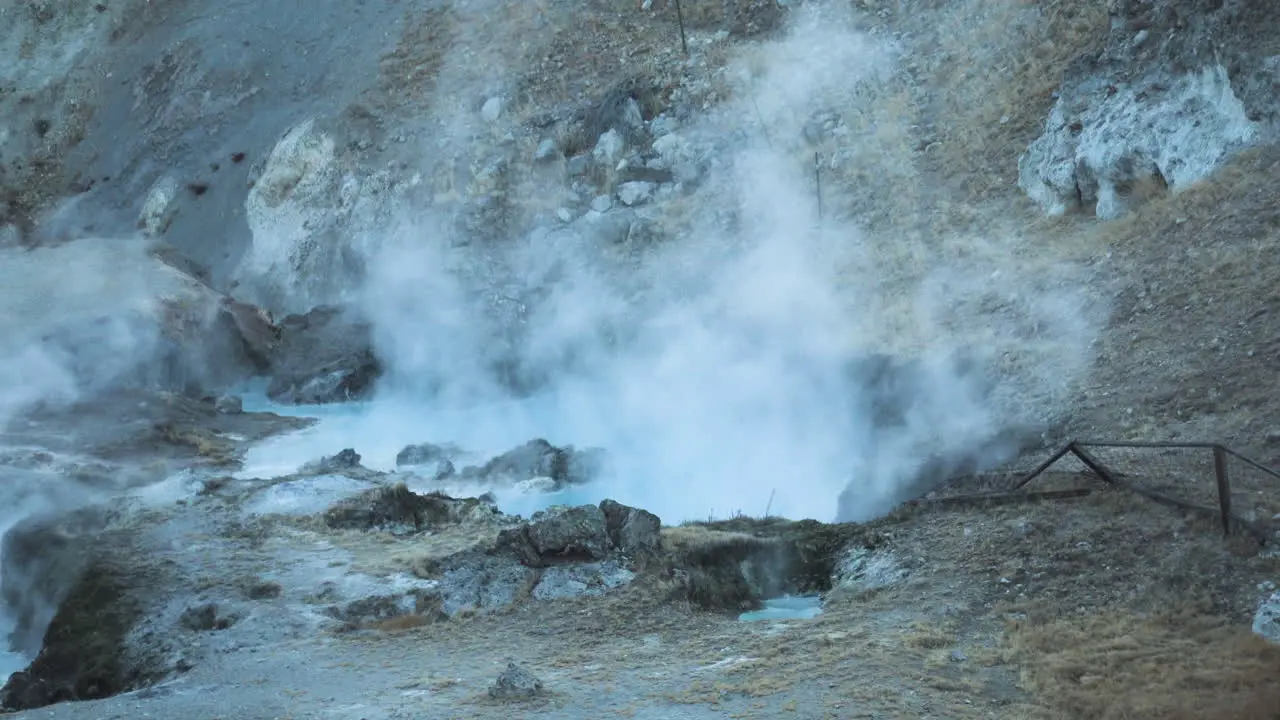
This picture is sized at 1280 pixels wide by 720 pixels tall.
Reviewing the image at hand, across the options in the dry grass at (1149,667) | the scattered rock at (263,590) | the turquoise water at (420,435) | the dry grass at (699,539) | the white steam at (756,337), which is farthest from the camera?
the turquoise water at (420,435)

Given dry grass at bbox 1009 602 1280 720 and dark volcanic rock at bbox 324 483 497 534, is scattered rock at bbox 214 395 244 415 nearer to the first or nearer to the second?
dark volcanic rock at bbox 324 483 497 534

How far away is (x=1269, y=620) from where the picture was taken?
909 centimetres

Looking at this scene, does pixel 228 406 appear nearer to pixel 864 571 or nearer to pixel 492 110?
pixel 492 110

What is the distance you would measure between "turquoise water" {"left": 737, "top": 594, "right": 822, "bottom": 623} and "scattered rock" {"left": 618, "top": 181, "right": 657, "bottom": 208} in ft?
52.2

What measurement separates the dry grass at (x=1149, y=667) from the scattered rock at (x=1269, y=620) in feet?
0.43

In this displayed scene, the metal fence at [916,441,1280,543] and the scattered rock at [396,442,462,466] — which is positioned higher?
the scattered rock at [396,442,462,466]

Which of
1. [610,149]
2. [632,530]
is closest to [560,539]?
[632,530]

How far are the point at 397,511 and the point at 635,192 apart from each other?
13399 mm

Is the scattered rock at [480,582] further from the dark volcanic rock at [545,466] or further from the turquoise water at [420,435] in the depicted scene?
the dark volcanic rock at [545,466]

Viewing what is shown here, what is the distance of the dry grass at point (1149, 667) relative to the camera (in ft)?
27.1

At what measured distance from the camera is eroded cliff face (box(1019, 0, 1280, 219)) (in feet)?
63.4

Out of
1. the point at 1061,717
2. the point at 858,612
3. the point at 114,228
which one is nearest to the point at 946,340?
the point at 858,612

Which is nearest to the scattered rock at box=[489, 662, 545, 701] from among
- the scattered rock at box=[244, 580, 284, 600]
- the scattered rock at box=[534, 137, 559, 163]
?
the scattered rock at box=[244, 580, 284, 600]

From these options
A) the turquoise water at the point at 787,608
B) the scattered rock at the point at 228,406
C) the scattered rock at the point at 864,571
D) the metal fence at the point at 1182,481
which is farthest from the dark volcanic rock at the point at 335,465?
the metal fence at the point at 1182,481
